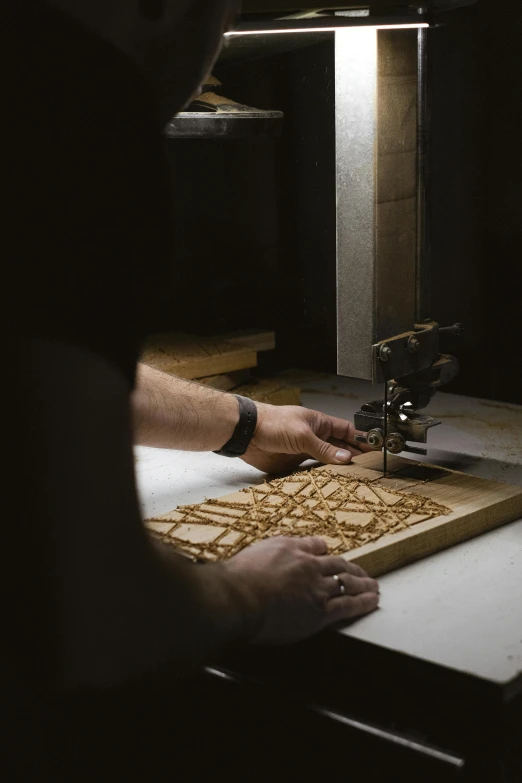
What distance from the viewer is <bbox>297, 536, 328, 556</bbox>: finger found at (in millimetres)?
1352

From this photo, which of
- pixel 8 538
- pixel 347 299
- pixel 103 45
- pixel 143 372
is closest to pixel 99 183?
pixel 103 45

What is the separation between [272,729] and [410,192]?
90cm

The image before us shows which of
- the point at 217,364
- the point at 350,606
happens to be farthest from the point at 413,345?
the point at 217,364

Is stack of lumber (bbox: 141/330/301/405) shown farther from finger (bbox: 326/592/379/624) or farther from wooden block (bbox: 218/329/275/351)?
finger (bbox: 326/592/379/624)

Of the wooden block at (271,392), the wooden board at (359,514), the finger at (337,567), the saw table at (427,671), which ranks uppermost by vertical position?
the finger at (337,567)

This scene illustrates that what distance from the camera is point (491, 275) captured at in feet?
8.80

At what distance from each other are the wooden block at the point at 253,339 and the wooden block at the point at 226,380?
0.16 meters

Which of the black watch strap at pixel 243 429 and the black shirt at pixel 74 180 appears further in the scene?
the black watch strap at pixel 243 429

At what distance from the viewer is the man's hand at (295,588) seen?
1.20 meters

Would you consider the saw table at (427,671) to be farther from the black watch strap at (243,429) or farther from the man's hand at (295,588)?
the black watch strap at (243,429)

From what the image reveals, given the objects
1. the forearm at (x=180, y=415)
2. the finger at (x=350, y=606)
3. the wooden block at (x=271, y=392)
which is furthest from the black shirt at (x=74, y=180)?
the wooden block at (x=271, y=392)

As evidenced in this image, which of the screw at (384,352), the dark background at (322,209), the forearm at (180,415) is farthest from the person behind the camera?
the dark background at (322,209)

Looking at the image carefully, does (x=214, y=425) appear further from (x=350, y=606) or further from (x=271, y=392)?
(x=350, y=606)

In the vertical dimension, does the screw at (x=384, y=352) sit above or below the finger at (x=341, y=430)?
above
